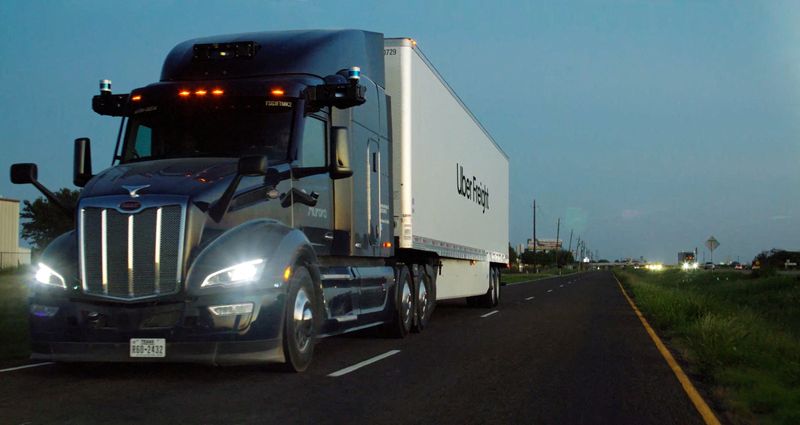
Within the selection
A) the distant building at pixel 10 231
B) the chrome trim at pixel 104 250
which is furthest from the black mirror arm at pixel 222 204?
the distant building at pixel 10 231

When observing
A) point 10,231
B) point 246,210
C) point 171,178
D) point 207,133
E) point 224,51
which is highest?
point 224,51

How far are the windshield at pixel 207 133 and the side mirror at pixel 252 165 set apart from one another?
949 mm

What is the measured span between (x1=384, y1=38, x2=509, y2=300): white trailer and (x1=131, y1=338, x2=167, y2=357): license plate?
18.4 feet

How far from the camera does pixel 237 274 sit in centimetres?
780

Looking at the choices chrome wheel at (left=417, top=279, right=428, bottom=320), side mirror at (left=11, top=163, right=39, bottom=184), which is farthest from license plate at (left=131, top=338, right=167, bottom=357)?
chrome wheel at (left=417, top=279, right=428, bottom=320)

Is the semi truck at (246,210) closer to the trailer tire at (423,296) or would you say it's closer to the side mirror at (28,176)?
the side mirror at (28,176)

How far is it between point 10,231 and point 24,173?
2270 inches

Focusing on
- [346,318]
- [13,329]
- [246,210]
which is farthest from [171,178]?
[13,329]

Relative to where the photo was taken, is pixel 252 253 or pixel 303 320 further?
pixel 303 320

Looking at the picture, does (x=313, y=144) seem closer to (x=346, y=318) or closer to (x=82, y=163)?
(x=346, y=318)

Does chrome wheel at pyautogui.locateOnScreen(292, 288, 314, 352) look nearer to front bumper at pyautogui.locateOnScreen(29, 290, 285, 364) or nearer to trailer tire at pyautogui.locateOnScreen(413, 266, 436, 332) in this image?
front bumper at pyautogui.locateOnScreen(29, 290, 285, 364)

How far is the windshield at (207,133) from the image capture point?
9148mm

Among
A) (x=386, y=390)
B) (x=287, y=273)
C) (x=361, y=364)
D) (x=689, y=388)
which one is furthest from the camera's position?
(x=361, y=364)

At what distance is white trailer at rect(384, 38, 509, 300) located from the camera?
12953 millimetres
